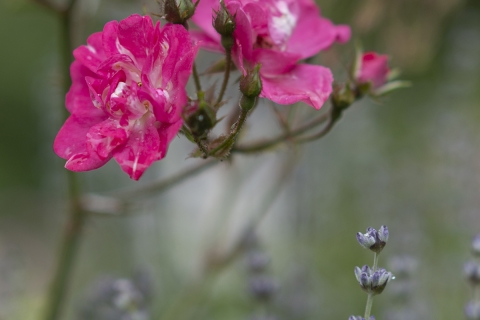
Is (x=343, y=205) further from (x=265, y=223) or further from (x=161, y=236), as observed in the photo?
(x=161, y=236)

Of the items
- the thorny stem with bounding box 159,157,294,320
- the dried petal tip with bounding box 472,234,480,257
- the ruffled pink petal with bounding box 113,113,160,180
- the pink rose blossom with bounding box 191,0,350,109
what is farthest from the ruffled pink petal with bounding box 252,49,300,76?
the thorny stem with bounding box 159,157,294,320

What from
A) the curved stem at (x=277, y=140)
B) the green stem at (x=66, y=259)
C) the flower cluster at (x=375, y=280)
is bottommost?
the green stem at (x=66, y=259)

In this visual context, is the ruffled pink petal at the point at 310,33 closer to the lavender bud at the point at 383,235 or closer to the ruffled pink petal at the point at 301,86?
the ruffled pink petal at the point at 301,86

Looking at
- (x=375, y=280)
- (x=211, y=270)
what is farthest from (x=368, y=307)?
(x=211, y=270)

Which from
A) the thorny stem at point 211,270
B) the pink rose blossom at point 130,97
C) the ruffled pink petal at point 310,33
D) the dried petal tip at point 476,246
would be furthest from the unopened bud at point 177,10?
the thorny stem at point 211,270

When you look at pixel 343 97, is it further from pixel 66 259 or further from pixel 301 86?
pixel 66 259

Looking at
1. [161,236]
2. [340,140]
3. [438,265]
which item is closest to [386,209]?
[438,265]
